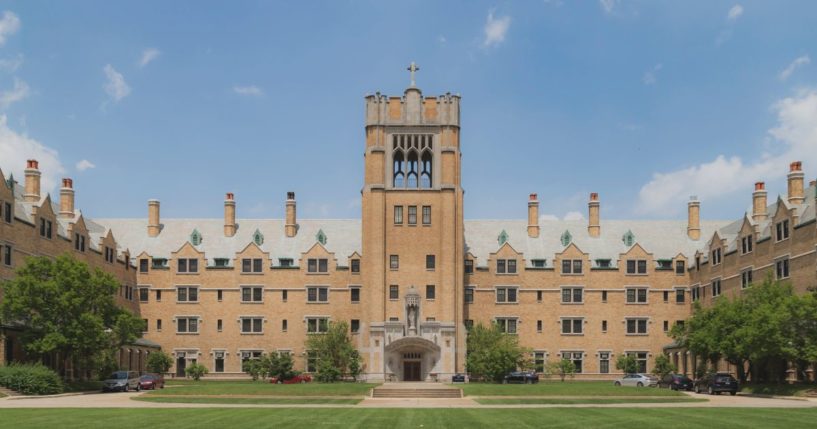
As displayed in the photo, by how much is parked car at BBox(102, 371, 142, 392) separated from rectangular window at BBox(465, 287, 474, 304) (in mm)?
31483

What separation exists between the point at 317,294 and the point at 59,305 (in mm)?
29642

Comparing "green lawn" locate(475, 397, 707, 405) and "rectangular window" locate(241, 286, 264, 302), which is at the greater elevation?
"rectangular window" locate(241, 286, 264, 302)

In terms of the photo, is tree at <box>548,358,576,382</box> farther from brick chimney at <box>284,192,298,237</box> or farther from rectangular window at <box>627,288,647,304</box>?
brick chimney at <box>284,192,298,237</box>

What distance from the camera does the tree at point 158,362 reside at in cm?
7756

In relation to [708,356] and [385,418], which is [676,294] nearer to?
[708,356]


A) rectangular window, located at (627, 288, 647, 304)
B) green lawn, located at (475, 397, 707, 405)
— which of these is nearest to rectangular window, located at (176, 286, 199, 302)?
green lawn, located at (475, 397, 707, 405)

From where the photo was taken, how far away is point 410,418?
33.8 m

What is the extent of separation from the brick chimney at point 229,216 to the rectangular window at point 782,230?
165 ft

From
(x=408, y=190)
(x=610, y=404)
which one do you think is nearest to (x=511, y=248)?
Result: (x=408, y=190)

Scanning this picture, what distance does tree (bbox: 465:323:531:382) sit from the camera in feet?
230

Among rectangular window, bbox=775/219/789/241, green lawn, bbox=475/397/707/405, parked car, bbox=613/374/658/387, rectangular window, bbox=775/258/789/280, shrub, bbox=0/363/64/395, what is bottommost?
parked car, bbox=613/374/658/387

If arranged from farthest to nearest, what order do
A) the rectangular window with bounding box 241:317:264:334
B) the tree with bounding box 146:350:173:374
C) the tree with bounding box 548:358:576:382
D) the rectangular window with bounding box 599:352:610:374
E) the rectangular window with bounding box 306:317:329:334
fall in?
the rectangular window with bounding box 241:317:264:334
the rectangular window with bounding box 599:352:610:374
the rectangular window with bounding box 306:317:329:334
the tree with bounding box 548:358:576:382
the tree with bounding box 146:350:173:374

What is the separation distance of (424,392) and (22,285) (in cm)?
2676

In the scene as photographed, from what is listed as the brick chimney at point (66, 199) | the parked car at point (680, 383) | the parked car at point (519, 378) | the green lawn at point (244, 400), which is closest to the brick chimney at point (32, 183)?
the brick chimney at point (66, 199)
